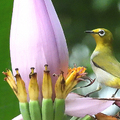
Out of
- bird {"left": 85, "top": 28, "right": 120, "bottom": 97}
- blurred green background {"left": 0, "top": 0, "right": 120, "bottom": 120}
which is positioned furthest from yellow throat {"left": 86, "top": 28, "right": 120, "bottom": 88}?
blurred green background {"left": 0, "top": 0, "right": 120, "bottom": 120}

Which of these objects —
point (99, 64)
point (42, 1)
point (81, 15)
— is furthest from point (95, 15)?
point (42, 1)

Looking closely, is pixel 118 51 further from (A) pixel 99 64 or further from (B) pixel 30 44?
(B) pixel 30 44

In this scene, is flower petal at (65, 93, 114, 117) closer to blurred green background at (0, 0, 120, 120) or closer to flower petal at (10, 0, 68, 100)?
flower petal at (10, 0, 68, 100)

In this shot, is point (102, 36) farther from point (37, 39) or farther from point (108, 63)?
point (37, 39)

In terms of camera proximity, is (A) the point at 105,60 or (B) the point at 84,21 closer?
(A) the point at 105,60

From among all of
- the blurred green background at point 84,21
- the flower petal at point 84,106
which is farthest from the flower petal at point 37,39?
the blurred green background at point 84,21

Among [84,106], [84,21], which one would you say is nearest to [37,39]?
[84,106]

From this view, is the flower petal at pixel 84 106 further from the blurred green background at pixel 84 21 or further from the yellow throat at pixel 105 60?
the blurred green background at pixel 84 21
